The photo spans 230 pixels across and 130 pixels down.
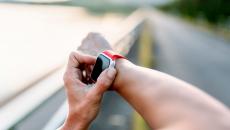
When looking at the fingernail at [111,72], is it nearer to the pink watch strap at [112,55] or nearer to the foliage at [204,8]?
the pink watch strap at [112,55]

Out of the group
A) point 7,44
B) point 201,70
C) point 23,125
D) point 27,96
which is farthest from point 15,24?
point 201,70

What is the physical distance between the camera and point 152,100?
4.70 ft

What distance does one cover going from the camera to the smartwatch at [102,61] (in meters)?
1.67

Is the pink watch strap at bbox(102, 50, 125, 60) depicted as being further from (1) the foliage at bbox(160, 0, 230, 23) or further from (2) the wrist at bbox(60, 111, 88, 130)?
(1) the foliage at bbox(160, 0, 230, 23)

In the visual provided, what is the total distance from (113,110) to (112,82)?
3.17 meters

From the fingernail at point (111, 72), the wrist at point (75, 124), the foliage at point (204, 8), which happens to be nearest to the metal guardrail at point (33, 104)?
the wrist at point (75, 124)

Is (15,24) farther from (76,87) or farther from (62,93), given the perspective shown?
(76,87)

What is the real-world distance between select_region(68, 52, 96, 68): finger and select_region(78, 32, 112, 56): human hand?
0.14ft

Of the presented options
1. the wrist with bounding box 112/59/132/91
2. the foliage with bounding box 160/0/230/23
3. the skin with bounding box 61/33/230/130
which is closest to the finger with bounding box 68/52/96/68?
the skin with bounding box 61/33/230/130

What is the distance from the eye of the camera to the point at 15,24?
9.02ft

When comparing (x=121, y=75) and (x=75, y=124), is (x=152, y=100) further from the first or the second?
(x=75, y=124)

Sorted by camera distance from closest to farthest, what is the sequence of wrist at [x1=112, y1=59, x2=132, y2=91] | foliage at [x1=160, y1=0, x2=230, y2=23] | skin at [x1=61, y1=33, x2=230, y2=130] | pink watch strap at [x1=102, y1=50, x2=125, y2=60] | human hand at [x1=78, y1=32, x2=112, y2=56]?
skin at [x1=61, y1=33, x2=230, y2=130] → wrist at [x1=112, y1=59, x2=132, y2=91] → pink watch strap at [x1=102, y1=50, x2=125, y2=60] → human hand at [x1=78, y1=32, x2=112, y2=56] → foliage at [x1=160, y1=0, x2=230, y2=23]

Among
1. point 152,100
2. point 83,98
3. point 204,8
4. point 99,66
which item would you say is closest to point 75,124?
point 83,98

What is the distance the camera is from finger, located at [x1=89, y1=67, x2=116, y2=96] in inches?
63.1
